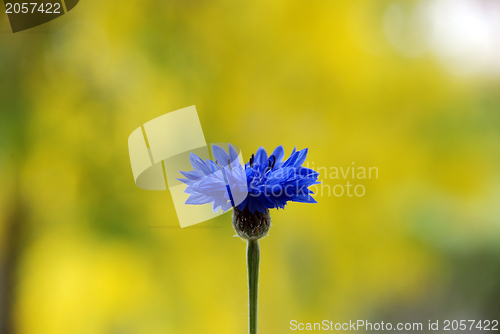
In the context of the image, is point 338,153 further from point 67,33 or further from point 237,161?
point 67,33

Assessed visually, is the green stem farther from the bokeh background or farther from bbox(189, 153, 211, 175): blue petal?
the bokeh background

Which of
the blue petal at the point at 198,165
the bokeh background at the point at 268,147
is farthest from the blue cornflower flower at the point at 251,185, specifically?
the bokeh background at the point at 268,147

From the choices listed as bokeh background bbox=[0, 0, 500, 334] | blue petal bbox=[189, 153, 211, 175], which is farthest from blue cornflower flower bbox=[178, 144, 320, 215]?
bokeh background bbox=[0, 0, 500, 334]

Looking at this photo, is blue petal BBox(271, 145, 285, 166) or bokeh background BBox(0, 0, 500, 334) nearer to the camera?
blue petal BBox(271, 145, 285, 166)

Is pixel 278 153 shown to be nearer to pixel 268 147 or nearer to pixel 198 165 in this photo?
pixel 198 165

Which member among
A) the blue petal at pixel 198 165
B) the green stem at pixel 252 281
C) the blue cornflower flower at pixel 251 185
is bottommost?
the green stem at pixel 252 281

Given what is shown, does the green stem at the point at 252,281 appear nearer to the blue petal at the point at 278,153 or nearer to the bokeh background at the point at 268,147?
the blue petal at the point at 278,153

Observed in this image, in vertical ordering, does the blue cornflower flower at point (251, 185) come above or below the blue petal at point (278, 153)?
below
